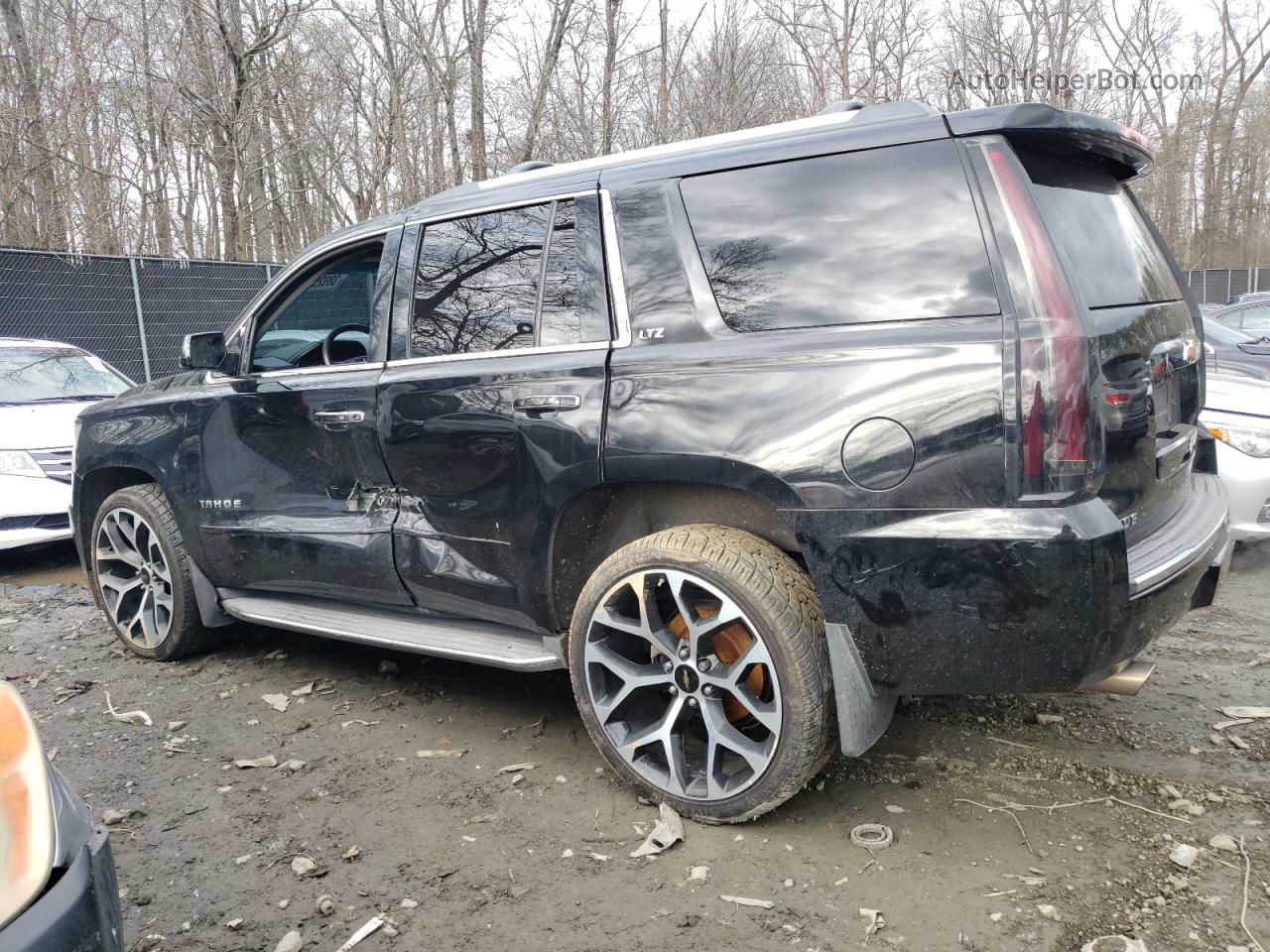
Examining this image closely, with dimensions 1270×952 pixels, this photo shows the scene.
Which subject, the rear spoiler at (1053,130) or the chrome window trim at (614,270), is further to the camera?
the chrome window trim at (614,270)

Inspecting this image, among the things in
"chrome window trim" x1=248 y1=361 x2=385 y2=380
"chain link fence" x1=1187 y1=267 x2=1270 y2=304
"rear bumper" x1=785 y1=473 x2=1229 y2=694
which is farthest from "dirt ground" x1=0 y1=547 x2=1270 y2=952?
"chain link fence" x1=1187 y1=267 x2=1270 y2=304

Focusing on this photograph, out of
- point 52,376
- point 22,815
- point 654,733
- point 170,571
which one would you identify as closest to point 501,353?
point 654,733

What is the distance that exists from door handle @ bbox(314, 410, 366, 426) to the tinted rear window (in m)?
2.37

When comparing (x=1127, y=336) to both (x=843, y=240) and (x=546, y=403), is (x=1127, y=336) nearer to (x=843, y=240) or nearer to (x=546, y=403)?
(x=843, y=240)

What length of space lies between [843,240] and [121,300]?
489 inches

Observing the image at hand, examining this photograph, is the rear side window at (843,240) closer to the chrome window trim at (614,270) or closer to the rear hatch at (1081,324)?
the rear hatch at (1081,324)

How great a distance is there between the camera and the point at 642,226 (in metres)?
3.11

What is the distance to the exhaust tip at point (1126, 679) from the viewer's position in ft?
8.79

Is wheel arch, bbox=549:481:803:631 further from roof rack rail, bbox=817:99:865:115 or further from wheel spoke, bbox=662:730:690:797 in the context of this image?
roof rack rail, bbox=817:99:865:115

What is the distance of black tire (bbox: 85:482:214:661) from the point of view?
4.54 metres

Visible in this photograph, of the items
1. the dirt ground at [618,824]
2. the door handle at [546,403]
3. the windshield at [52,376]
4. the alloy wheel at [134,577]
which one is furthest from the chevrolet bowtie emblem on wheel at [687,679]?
the windshield at [52,376]

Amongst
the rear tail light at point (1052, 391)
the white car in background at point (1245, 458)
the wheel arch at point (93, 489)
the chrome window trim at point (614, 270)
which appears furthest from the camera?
the white car in background at point (1245, 458)

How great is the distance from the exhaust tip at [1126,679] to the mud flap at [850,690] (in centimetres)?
59

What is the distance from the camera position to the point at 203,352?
13.7 ft
